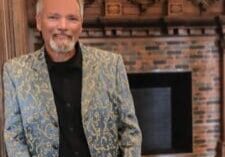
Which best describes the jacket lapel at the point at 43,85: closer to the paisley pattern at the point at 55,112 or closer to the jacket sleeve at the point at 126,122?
the paisley pattern at the point at 55,112

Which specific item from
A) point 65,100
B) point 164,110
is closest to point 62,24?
point 65,100

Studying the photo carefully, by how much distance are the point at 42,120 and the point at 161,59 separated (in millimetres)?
2581

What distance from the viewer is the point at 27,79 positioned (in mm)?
1429

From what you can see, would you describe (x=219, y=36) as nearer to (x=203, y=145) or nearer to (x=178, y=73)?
(x=178, y=73)

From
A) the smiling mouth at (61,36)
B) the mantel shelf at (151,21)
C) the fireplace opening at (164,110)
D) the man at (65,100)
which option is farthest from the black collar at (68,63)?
the fireplace opening at (164,110)

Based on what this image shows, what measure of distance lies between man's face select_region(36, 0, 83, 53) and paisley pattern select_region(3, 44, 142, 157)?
0.38ft

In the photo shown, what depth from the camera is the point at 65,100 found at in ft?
4.69

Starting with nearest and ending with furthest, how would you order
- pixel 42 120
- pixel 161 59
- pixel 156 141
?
pixel 42 120, pixel 161 59, pixel 156 141

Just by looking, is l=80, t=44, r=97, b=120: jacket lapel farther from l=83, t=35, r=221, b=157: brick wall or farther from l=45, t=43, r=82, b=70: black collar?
l=83, t=35, r=221, b=157: brick wall

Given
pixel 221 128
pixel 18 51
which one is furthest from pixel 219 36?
pixel 18 51

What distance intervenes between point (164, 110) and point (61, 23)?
113 inches

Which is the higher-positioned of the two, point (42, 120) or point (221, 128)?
point (42, 120)

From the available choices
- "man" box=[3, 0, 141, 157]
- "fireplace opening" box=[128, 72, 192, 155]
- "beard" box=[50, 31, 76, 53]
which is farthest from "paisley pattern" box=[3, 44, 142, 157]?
"fireplace opening" box=[128, 72, 192, 155]

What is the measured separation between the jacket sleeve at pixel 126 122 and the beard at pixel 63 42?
0.22m
